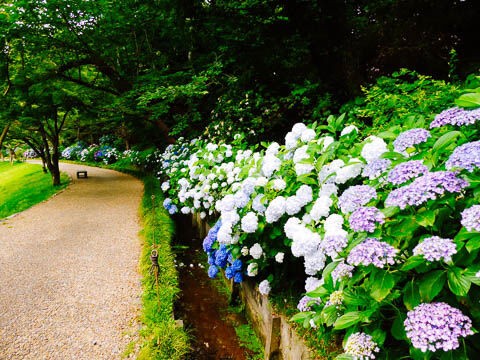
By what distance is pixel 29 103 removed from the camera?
953 centimetres

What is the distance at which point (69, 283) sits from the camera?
4.86 m

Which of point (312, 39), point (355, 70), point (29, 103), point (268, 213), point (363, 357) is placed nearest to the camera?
point (363, 357)

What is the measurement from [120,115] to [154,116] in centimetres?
195

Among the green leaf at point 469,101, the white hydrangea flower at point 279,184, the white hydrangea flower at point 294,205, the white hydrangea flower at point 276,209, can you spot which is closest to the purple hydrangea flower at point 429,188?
the green leaf at point 469,101

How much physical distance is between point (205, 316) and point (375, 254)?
3.49 meters

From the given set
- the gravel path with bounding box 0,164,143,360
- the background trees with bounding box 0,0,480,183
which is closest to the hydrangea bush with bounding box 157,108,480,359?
the gravel path with bounding box 0,164,143,360

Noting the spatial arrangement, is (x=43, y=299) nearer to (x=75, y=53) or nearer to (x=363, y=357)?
(x=363, y=357)

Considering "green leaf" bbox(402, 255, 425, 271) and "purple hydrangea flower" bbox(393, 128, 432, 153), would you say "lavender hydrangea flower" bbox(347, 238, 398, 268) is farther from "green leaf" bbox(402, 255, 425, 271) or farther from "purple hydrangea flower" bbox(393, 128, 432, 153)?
"purple hydrangea flower" bbox(393, 128, 432, 153)

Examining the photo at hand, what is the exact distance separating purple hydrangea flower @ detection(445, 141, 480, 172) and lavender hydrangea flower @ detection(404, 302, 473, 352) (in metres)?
0.56

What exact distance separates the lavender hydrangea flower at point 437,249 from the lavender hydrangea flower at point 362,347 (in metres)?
0.52

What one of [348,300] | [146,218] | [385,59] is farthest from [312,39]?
[348,300]

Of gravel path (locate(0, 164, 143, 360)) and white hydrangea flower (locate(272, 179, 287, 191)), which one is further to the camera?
gravel path (locate(0, 164, 143, 360))

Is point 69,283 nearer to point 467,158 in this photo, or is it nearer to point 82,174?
point 467,158

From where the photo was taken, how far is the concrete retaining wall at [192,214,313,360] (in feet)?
8.90
